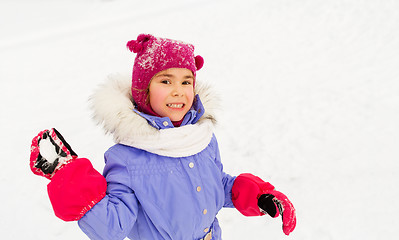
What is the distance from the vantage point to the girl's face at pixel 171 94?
1416 millimetres

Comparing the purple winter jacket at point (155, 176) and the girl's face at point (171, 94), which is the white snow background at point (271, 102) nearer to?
the purple winter jacket at point (155, 176)

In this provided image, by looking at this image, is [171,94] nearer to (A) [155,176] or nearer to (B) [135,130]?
(B) [135,130]

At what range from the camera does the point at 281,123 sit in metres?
3.70

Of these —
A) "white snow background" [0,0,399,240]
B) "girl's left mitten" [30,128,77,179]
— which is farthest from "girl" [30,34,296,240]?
"white snow background" [0,0,399,240]

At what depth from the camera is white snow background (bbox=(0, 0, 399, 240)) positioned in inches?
101

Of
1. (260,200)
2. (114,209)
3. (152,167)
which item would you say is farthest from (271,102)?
(114,209)

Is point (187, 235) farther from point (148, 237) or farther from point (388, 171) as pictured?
point (388, 171)

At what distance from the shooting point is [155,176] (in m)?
1.32

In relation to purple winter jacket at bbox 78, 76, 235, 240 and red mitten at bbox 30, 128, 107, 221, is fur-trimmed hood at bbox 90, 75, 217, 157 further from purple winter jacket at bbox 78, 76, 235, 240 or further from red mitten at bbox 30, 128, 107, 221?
red mitten at bbox 30, 128, 107, 221

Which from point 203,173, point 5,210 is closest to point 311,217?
point 203,173

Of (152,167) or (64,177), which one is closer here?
(64,177)

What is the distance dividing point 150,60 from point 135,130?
0.36 meters

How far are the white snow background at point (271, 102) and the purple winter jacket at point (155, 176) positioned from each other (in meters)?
1.24

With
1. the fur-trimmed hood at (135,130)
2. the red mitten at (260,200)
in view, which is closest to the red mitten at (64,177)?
the fur-trimmed hood at (135,130)
